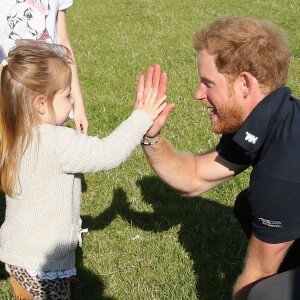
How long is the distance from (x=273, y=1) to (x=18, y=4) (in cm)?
1560

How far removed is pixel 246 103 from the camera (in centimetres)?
389

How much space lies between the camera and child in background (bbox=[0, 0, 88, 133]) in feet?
15.6

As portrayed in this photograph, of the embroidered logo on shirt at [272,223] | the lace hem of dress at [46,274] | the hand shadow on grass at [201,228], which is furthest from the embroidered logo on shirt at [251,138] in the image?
the hand shadow on grass at [201,228]

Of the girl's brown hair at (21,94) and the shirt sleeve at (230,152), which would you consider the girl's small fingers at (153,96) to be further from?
the shirt sleeve at (230,152)

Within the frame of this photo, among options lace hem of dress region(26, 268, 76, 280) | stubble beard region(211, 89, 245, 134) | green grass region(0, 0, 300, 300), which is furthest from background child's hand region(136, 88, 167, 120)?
green grass region(0, 0, 300, 300)

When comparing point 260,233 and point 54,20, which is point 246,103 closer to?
point 260,233

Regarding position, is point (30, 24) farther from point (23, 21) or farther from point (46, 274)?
point (46, 274)

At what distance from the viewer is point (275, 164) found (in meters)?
3.52

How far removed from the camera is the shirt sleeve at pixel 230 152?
4.51m

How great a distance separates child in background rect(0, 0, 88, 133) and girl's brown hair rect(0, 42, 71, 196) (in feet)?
3.54

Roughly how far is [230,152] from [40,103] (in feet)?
5.41

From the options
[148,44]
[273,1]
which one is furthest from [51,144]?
[273,1]

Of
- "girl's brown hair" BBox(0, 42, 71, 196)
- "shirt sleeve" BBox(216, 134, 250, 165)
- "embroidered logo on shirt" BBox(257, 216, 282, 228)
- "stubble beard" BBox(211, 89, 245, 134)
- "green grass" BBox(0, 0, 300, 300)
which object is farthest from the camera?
"green grass" BBox(0, 0, 300, 300)

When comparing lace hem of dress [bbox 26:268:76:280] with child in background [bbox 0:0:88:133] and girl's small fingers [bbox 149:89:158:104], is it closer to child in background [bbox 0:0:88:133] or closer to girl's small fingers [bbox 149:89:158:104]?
girl's small fingers [bbox 149:89:158:104]
